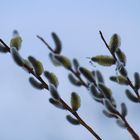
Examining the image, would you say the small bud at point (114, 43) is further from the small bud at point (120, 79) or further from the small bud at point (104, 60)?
the small bud at point (120, 79)

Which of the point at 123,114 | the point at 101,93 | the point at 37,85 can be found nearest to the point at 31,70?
the point at 37,85

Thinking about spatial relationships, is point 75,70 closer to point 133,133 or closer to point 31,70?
point 31,70

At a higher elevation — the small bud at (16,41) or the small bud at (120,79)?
the small bud at (16,41)

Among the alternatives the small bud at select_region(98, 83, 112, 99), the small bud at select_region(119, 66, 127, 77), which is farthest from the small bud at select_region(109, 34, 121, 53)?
the small bud at select_region(98, 83, 112, 99)

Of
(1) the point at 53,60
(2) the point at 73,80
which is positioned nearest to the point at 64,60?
(1) the point at 53,60

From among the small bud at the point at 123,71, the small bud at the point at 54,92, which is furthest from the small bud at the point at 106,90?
the small bud at the point at 54,92

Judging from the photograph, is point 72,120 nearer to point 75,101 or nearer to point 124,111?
point 75,101
